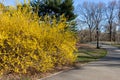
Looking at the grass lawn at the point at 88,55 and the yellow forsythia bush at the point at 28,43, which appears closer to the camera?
the yellow forsythia bush at the point at 28,43

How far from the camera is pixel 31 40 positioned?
12531 mm

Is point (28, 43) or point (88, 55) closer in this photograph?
point (28, 43)

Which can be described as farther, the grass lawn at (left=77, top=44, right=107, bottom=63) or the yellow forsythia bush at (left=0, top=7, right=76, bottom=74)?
the grass lawn at (left=77, top=44, right=107, bottom=63)

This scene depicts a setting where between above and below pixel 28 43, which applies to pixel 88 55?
below

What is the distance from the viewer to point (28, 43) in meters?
12.2

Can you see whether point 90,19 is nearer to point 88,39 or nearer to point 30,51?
point 88,39

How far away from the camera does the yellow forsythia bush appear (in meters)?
11.8

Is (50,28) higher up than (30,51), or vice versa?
(50,28)

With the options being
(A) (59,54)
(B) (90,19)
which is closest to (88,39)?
(B) (90,19)

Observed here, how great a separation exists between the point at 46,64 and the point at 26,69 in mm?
1021

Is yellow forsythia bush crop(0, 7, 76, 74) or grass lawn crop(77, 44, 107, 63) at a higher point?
yellow forsythia bush crop(0, 7, 76, 74)

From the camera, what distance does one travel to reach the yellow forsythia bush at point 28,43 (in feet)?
38.9

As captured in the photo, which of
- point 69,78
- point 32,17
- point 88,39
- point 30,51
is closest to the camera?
point 69,78

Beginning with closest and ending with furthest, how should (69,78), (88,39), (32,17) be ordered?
(69,78) → (32,17) → (88,39)
